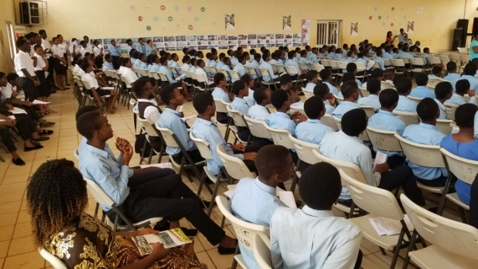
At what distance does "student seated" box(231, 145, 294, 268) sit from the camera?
6.39 ft

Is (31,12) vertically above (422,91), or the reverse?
(31,12)

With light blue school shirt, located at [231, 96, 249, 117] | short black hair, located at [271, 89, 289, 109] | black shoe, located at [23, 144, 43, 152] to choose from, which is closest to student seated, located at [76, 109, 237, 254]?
short black hair, located at [271, 89, 289, 109]

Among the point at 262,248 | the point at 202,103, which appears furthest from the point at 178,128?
the point at 262,248

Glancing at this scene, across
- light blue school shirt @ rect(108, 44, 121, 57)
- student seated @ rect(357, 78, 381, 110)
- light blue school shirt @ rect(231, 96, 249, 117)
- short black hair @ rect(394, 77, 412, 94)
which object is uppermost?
light blue school shirt @ rect(108, 44, 121, 57)

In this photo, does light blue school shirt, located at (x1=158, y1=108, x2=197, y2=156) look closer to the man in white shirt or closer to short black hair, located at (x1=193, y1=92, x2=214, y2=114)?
short black hair, located at (x1=193, y1=92, x2=214, y2=114)

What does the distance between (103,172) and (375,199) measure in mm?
1656

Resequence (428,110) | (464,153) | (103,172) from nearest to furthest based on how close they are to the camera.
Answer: (103,172) → (464,153) → (428,110)

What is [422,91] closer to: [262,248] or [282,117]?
[282,117]

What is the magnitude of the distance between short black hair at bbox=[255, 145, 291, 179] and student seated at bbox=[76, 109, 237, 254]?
2.78 feet

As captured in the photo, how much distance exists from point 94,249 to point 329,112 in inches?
139

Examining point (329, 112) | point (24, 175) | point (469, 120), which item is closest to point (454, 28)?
point (329, 112)

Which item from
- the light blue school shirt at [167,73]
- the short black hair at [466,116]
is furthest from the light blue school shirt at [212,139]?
the light blue school shirt at [167,73]

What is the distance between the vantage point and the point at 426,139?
3055 millimetres

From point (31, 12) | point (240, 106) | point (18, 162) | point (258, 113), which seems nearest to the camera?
point (258, 113)
